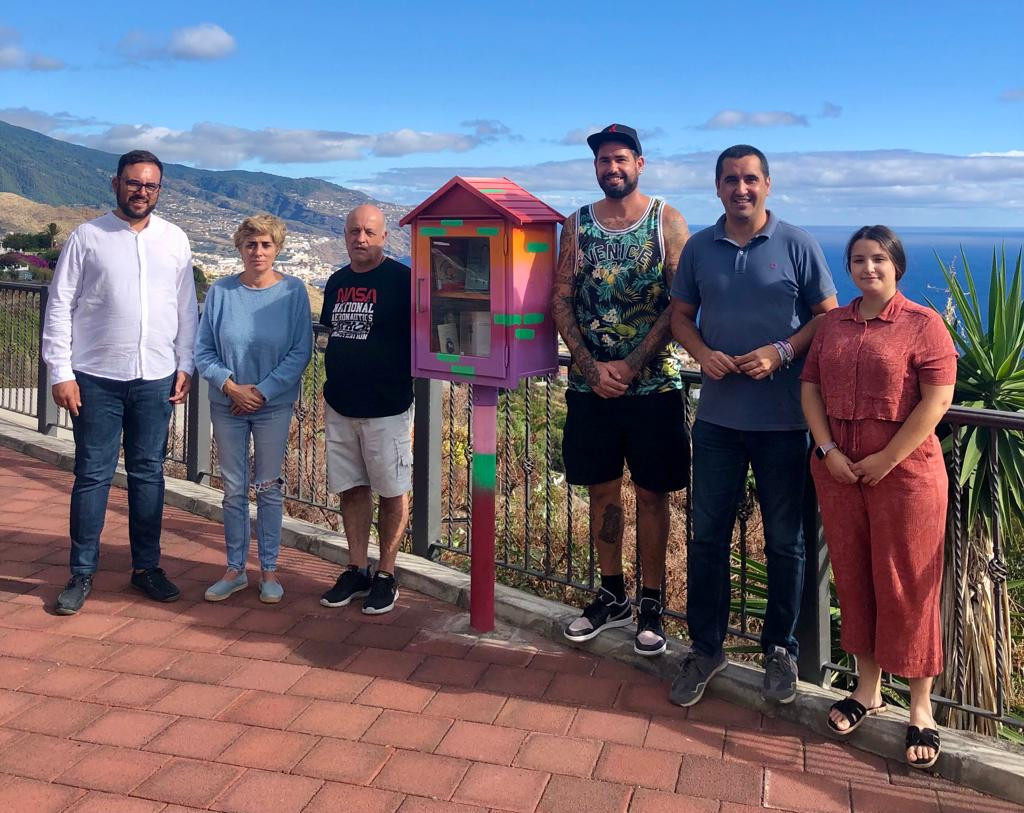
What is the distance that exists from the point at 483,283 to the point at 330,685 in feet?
5.53

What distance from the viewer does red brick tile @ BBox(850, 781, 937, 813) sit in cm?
280

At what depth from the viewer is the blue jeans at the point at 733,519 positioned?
3.32m

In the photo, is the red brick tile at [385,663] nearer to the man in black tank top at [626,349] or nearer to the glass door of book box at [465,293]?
the man in black tank top at [626,349]

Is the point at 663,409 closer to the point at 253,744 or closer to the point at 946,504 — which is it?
the point at 946,504

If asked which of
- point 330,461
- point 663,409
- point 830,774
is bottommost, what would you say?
Result: point 830,774

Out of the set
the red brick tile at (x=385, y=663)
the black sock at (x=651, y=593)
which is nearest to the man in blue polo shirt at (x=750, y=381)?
the black sock at (x=651, y=593)

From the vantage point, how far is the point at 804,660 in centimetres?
359

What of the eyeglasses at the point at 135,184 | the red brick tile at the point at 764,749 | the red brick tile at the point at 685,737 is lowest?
the red brick tile at the point at 764,749

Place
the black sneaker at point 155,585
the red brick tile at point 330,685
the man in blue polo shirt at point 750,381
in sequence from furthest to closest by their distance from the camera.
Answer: the black sneaker at point 155,585 → the red brick tile at point 330,685 → the man in blue polo shirt at point 750,381

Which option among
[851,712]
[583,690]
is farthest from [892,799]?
[583,690]

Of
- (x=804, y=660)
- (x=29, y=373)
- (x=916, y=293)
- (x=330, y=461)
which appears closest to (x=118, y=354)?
(x=330, y=461)

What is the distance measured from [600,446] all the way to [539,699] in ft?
3.28

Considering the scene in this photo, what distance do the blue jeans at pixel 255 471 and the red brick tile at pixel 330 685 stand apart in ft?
3.13

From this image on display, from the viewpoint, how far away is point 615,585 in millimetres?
4016
